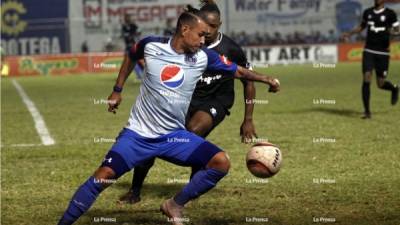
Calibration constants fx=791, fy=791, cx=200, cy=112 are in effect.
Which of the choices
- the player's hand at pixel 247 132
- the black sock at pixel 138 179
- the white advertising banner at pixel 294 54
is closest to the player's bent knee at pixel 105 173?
Result: the player's hand at pixel 247 132

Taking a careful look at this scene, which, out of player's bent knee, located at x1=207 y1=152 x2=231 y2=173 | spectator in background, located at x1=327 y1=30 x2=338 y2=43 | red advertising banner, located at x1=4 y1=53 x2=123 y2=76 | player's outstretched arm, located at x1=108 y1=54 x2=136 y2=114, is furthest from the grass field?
spectator in background, located at x1=327 y1=30 x2=338 y2=43

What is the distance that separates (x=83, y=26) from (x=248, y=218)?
41.7m

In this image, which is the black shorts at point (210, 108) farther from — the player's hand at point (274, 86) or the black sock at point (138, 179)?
the player's hand at point (274, 86)

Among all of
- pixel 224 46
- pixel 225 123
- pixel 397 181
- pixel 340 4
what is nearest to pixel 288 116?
pixel 225 123

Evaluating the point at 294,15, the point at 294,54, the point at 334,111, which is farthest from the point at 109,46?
the point at 334,111

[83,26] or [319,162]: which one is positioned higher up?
[319,162]

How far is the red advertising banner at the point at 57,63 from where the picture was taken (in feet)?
136

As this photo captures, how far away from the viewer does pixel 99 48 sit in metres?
48.3

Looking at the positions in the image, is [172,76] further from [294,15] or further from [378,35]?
[294,15]

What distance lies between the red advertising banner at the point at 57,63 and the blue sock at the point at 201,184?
34737mm

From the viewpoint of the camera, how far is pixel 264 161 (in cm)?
697

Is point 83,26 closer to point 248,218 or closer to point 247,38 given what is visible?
point 247,38

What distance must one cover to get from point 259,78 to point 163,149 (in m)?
1.02

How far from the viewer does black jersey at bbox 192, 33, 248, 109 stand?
323 inches
